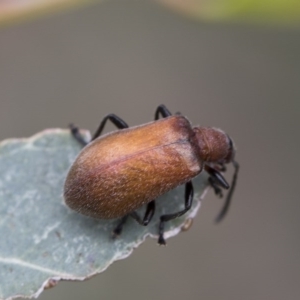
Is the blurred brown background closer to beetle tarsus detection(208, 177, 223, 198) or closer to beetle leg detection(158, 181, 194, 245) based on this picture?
beetle tarsus detection(208, 177, 223, 198)

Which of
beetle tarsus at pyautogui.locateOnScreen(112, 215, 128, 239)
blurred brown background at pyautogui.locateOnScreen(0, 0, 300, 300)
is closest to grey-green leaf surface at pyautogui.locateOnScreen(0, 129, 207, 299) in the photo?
beetle tarsus at pyautogui.locateOnScreen(112, 215, 128, 239)

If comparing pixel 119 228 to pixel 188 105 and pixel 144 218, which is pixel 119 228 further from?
pixel 188 105

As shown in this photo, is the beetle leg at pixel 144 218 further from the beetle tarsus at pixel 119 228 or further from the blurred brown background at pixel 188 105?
the blurred brown background at pixel 188 105

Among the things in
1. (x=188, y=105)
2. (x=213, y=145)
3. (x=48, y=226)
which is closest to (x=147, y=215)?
(x=48, y=226)

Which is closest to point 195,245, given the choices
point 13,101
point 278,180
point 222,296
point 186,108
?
point 222,296

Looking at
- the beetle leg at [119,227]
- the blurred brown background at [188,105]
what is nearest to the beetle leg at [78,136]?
→ the beetle leg at [119,227]

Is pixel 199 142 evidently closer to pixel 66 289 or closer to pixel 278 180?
pixel 66 289
